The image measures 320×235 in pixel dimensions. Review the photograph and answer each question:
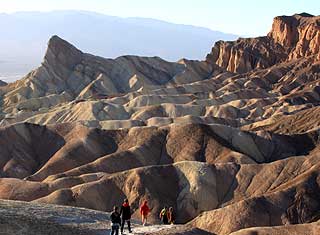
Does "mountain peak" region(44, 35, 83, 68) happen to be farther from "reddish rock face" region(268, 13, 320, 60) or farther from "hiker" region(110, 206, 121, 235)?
"hiker" region(110, 206, 121, 235)

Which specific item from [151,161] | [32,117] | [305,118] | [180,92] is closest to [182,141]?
[151,161]

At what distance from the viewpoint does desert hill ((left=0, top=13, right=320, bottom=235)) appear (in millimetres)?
60531

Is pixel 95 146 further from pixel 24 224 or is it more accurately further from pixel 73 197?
pixel 24 224

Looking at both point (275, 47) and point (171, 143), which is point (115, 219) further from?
point (275, 47)

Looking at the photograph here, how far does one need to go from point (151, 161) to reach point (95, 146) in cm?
914

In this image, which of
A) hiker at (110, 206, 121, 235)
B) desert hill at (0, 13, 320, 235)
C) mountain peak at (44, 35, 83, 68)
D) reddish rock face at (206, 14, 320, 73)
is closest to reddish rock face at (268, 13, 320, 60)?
reddish rock face at (206, 14, 320, 73)

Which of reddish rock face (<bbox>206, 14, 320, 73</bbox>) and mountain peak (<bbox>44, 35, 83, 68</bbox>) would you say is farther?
reddish rock face (<bbox>206, 14, 320, 73</bbox>)

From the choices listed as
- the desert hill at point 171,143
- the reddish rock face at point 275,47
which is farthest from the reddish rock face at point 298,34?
the desert hill at point 171,143

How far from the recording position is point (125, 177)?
6644cm

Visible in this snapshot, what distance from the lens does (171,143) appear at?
82.2 meters

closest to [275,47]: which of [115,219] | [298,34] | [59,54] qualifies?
[298,34]

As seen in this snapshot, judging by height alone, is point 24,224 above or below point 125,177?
above

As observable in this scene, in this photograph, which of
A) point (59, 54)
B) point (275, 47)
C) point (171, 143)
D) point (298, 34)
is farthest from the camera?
point (275, 47)

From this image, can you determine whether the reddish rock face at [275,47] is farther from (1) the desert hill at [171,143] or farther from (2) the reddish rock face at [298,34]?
(1) the desert hill at [171,143]
